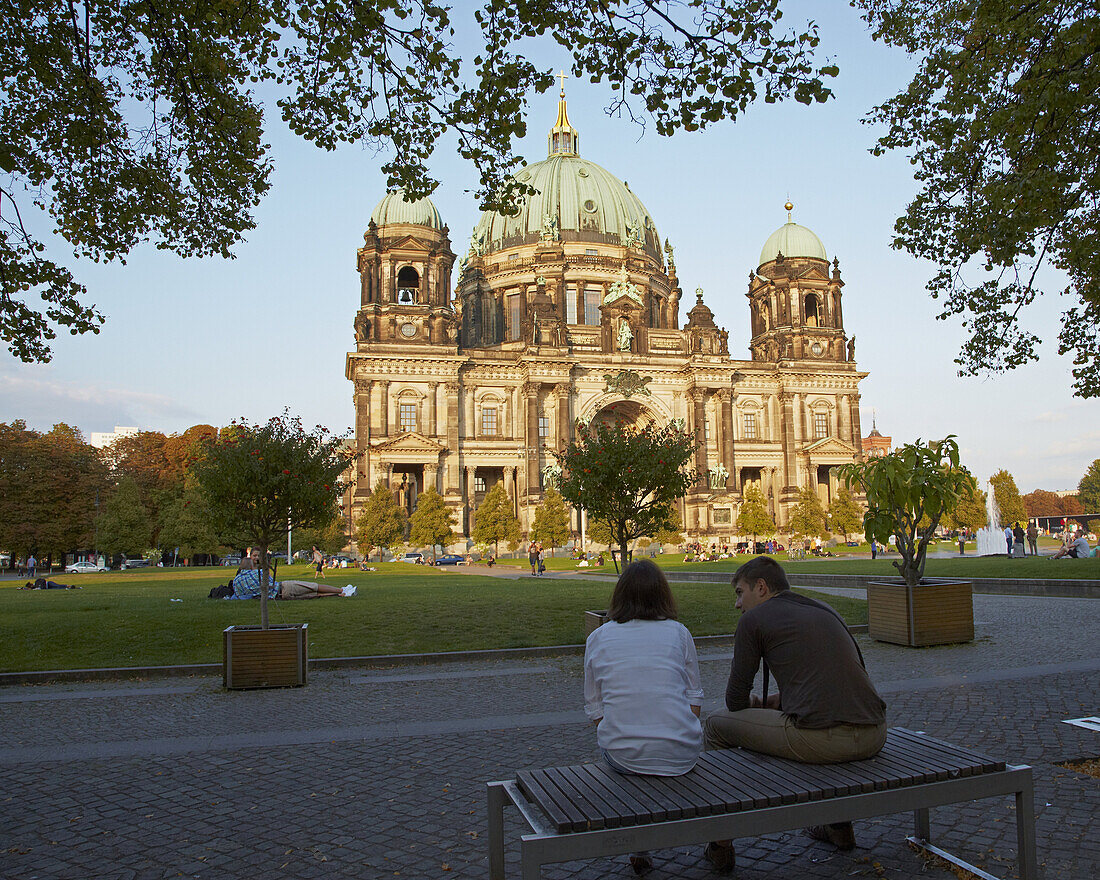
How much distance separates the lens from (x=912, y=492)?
43.7ft

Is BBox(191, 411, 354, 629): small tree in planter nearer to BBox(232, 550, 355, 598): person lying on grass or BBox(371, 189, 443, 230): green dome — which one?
BBox(232, 550, 355, 598): person lying on grass

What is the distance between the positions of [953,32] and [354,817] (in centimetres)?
1439

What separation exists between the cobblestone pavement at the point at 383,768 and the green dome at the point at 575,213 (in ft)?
227

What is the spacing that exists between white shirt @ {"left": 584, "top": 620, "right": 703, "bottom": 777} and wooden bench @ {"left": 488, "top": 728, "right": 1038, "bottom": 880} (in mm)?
127

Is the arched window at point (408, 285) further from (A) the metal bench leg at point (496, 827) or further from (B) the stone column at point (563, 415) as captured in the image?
(A) the metal bench leg at point (496, 827)

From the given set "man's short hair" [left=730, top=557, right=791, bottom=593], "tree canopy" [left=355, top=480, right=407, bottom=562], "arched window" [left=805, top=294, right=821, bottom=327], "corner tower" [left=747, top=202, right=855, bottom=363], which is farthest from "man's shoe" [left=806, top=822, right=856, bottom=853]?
"arched window" [left=805, top=294, right=821, bottom=327]

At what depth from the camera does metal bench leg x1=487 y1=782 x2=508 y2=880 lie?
4.20 metres

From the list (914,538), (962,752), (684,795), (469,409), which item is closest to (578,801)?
(684,795)

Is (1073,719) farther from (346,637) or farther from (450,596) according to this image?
(450,596)

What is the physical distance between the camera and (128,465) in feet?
256

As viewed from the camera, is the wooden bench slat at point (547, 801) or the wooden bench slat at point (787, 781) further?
the wooden bench slat at point (787, 781)

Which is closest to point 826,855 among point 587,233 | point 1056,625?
point 1056,625

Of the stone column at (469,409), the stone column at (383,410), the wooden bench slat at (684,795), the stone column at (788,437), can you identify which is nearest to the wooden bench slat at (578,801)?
the wooden bench slat at (684,795)

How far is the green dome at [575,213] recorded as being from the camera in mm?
77875
